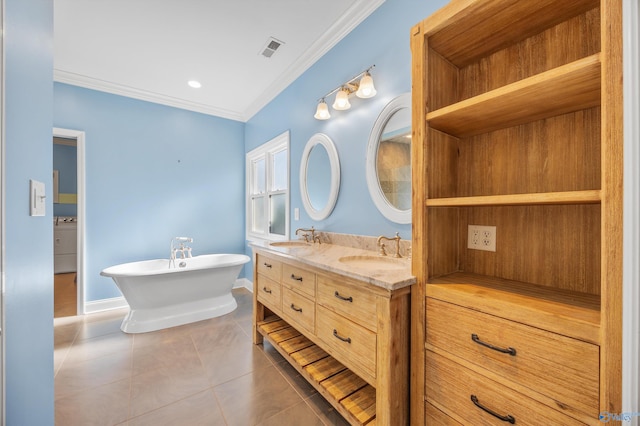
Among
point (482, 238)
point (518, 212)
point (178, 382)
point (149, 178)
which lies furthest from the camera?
point (149, 178)

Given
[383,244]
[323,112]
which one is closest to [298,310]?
[383,244]

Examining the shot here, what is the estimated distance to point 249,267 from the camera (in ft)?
12.7

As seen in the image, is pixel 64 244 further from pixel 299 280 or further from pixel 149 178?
pixel 299 280

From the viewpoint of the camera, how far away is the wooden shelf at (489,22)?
0.91 meters

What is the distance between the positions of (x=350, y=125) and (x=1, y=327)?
2052 mm

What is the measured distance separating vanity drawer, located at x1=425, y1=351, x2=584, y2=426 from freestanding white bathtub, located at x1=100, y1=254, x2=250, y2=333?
2487mm

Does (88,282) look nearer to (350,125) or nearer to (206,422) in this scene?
(206,422)

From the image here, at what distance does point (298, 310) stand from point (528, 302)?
1.23 metres

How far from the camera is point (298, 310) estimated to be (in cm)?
167

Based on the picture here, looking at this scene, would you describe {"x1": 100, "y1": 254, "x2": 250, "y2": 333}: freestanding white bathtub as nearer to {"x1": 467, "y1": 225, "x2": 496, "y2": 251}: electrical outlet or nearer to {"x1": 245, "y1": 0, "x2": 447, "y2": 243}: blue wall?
{"x1": 245, "y1": 0, "x2": 447, "y2": 243}: blue wall

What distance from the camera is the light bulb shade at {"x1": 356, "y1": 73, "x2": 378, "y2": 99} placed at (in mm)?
1786

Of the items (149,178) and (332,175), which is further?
(149,178)

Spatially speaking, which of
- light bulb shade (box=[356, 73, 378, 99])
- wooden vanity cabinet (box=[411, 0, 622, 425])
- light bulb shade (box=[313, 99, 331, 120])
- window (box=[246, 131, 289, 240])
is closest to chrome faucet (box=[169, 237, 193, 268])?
window (box=[246, 131, 289, 240])

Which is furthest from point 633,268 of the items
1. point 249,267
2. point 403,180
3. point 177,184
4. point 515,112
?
point 177,184
